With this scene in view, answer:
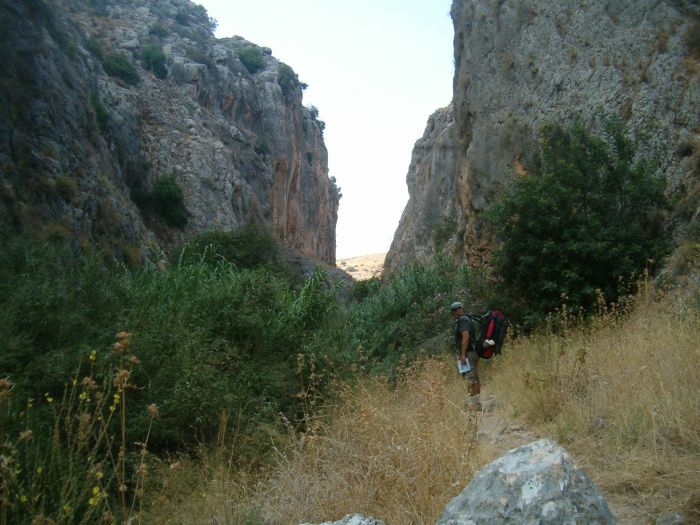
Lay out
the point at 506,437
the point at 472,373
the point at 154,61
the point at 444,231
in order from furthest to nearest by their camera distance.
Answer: the point at 154,61 → the point at 444,231 → the point at 472,373 → the point at 506,437

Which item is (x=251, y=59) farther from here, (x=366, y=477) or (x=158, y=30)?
(x=366, y=477)

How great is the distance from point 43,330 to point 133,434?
1.72 m

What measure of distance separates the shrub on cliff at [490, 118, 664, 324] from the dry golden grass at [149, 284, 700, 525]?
4141 millimetres

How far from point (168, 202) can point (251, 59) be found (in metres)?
29.3

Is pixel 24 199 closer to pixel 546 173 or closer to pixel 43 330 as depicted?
pixel 43 330

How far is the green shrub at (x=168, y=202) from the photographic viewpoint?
3447cm

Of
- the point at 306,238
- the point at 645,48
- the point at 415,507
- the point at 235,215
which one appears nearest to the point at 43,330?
the point at 415,507

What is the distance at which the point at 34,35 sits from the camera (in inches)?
844

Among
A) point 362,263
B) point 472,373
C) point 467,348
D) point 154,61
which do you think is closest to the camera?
point 472,373

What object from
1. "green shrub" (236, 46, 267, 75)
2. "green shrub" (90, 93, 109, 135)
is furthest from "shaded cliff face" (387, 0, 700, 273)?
"green shrub" (236, 46, 267, 75)

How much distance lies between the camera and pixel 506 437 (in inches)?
242

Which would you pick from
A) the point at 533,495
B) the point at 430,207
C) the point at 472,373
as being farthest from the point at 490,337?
the point at 430,207

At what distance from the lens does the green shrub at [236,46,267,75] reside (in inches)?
2330

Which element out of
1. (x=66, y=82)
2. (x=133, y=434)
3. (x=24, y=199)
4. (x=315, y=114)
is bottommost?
(x=133, y=434)
